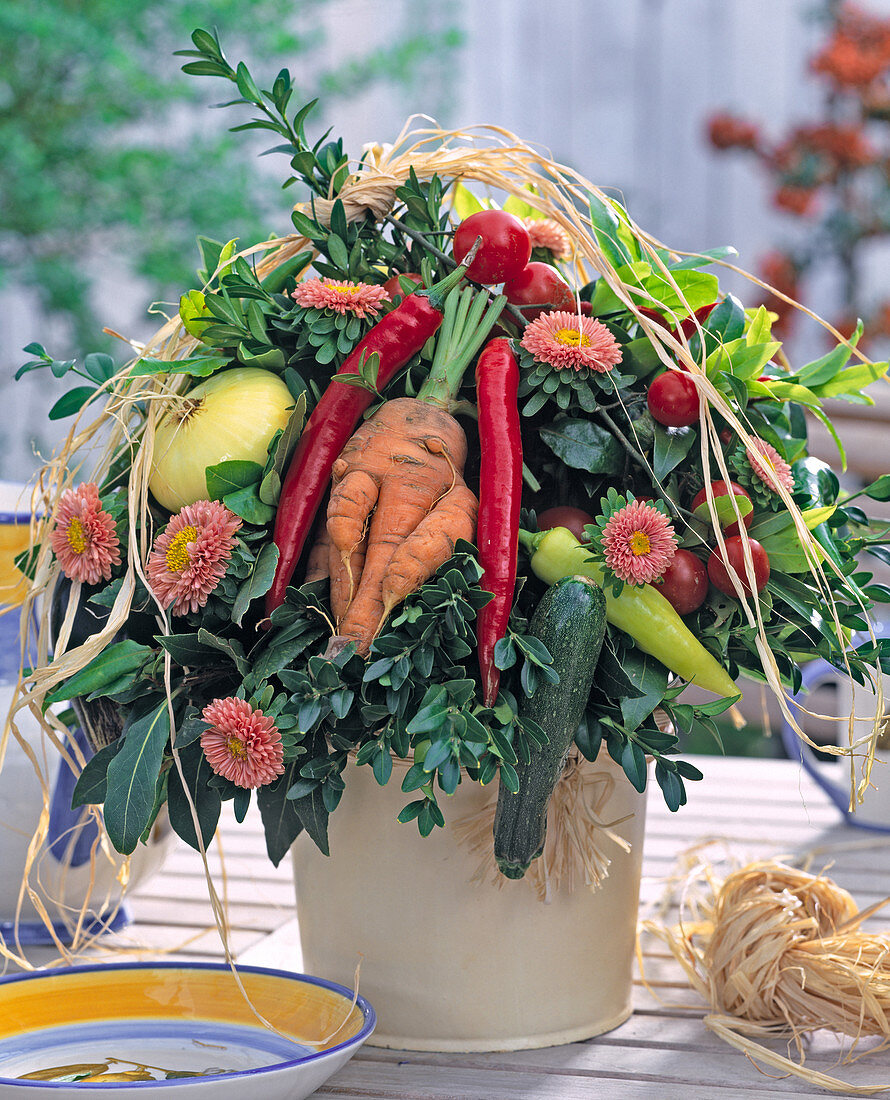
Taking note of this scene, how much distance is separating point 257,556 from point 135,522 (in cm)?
7

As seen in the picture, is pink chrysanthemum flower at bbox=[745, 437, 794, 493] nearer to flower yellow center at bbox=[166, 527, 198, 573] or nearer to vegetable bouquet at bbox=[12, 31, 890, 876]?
vegetable bouquet at bbox=[12, 31, 890, 876]

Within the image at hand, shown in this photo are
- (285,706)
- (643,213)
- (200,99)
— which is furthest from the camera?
(643,213)

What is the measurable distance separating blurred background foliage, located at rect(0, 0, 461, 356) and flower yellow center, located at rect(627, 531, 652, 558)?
2931 mm

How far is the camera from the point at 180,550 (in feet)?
2.06

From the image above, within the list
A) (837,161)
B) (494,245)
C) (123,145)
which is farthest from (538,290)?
(123,145)

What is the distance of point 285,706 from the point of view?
583mm

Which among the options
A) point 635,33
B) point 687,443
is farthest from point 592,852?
point 635,33

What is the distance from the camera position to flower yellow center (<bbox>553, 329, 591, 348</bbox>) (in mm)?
650

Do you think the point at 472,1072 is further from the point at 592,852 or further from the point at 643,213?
the point at 643,213

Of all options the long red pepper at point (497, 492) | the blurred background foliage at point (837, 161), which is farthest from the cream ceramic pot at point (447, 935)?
the blurred background foliage at point (837, 161)

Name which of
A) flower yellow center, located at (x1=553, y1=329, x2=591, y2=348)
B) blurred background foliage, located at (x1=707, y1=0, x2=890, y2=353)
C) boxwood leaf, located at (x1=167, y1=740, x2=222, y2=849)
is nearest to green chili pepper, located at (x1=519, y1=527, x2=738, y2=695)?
flower yellow center, located at (x1=553, y1=329, x2=591, y2=348)

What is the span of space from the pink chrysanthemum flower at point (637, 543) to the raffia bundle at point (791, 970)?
0.27 metres

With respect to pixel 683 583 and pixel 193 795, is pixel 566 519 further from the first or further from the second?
pixel 193 795

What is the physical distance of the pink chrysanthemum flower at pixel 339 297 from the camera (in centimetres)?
67
